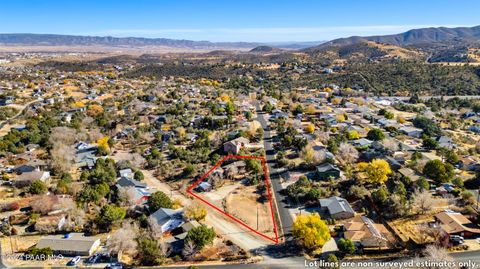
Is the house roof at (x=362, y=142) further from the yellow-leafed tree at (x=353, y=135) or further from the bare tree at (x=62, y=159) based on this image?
the bare tree at (x=62, y=159)

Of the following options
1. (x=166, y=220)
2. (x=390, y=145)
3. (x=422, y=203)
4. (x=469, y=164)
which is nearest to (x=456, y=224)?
(x=422, y=203)

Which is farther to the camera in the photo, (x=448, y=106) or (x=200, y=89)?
(x=200, y=89)

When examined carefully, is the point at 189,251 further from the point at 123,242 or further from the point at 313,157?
the point at 313,157

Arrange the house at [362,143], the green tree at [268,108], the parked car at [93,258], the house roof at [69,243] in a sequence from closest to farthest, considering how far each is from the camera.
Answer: the parked car at [93,258]
the house roof at [69,243]
the house at [362,143]
the green tree at [268,108]

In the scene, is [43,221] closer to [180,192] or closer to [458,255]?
[180,192]

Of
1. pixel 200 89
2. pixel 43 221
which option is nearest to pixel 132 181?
pixel 43 221

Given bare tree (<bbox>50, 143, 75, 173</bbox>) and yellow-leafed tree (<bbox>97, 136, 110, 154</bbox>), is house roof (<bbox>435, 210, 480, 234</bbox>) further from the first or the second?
bare tree (<bbox>50, 143, 75, 173</bbox>)

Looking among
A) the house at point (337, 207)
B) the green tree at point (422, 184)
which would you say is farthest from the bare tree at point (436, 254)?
the green tree at point (422, 184)
